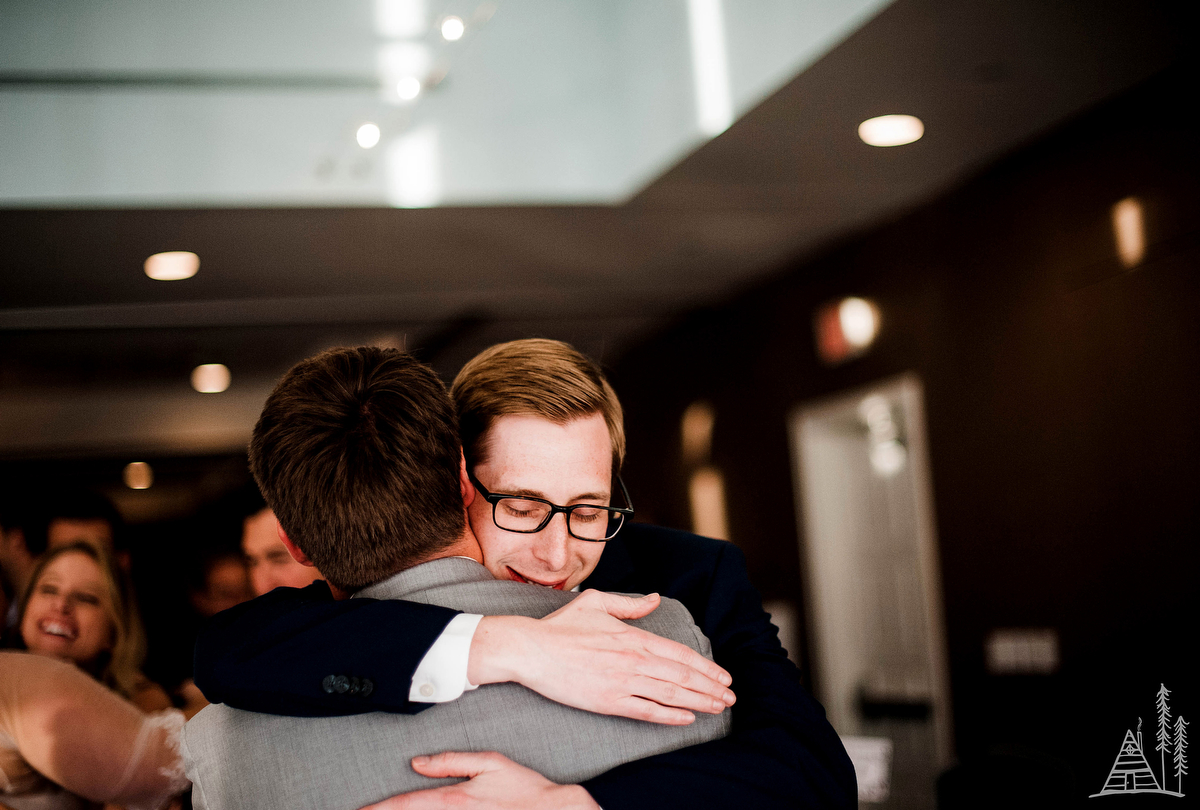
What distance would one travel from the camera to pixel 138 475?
5.46 meters

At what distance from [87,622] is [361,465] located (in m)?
2.25

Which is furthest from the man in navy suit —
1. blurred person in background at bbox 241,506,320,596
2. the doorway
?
the doorway

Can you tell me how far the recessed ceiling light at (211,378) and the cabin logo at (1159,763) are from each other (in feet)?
15.6

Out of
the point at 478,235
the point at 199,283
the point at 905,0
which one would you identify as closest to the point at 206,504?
the point at 199,283

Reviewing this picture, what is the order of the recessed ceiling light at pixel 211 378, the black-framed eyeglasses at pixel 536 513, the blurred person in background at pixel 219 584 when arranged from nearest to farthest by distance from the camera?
the black-framed eyeglasses at pixel 536 513 → the blurred person in background at pixel 219 584 → the recessed ceiling light at pixel 211 378

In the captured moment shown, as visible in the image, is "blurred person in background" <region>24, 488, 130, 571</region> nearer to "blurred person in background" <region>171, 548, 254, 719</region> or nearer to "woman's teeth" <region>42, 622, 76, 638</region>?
"woman's teeth" <region>42, 622, 76, 638</region>

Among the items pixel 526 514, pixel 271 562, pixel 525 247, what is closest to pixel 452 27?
pixel 525 247

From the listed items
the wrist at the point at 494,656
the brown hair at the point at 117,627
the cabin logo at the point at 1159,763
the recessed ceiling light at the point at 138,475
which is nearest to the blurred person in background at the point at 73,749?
the brown hair at the point at 117,627

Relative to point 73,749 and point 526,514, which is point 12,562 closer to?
point 73,749

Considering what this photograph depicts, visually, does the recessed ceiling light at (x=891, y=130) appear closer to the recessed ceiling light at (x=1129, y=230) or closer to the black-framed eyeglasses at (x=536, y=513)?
the recessed ceiling light at (x=1129, y=230)

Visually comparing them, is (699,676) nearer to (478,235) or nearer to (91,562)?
(91,562)

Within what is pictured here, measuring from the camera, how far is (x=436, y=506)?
1.11m

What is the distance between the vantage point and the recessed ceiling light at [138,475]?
5430 mm

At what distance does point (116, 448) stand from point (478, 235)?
2591mm
